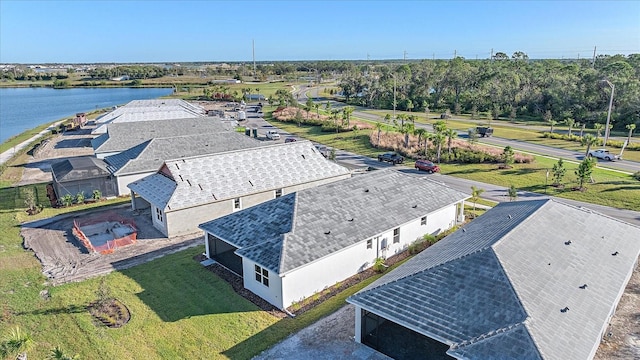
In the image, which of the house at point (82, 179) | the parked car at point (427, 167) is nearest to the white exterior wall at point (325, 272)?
the parked car at point (427, 167)

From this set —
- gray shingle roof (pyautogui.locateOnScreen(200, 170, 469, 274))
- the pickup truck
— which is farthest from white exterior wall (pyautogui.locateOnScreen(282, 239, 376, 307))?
the pickup truck

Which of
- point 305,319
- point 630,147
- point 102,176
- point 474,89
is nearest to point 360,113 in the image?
point 474,89

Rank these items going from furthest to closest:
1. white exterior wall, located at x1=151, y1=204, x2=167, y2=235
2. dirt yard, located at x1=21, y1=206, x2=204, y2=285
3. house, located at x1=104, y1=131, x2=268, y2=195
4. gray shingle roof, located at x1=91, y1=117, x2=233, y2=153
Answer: gray shingle roof, located at x1=91, y1=117, x2=233, y2=153
house, located at x1=104, y1=131, x2=268, y2=195
white exterior wall, located at x1=151, y1=204, x2=167, y2=235
dirt yard, located at x1=21, y1=206, x2=204, y2=285

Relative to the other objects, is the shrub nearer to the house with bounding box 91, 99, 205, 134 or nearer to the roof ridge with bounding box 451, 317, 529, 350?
the roof ridge with bounding box 451, 317, 529, 350

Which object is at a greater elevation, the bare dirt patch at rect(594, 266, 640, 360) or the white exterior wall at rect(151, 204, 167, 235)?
the white exterior wall at rect(151, 204, 167, 235)

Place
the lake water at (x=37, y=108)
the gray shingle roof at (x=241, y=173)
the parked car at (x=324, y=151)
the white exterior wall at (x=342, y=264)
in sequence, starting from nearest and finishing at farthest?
the white exterior wall at (x=342, y=264) < the gray shingle roof at (x=241, y=173) < the parked car at (x=324, y=151) < the lake water at (x=37, y=108)

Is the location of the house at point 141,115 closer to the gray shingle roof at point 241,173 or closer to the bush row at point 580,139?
the gray shingle roof at point 241,173
